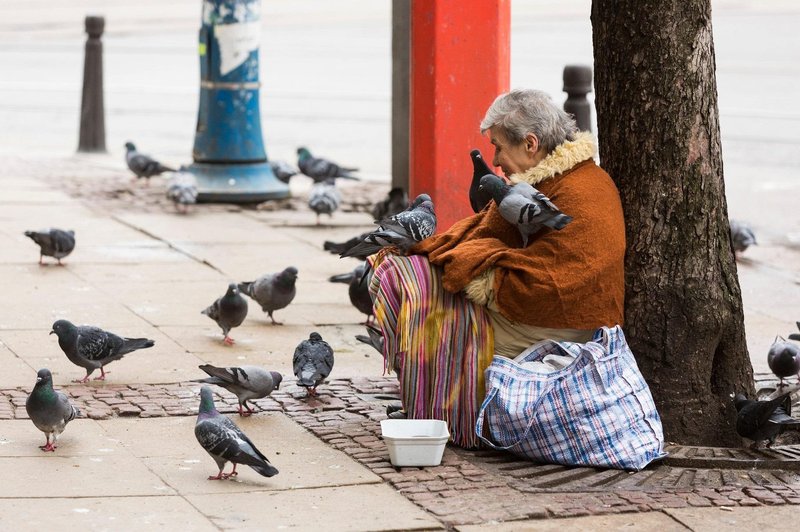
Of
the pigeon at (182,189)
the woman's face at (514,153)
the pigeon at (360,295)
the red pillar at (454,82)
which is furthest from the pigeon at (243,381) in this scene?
the pigeon at (182,189)

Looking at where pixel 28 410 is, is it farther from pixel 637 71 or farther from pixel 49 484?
pixel 637 71

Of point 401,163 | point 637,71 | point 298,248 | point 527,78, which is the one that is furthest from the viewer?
point 527,78

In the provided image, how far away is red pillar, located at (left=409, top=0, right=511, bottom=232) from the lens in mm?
9836

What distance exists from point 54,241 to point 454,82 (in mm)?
2992

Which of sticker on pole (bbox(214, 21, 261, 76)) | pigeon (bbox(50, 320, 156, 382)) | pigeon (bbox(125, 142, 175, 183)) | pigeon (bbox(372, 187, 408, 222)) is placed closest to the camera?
pigeon (bbox(50, 320, 156, 382))

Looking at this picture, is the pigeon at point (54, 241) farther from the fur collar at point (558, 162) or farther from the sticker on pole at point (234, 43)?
the fur collar at point (558, 162)

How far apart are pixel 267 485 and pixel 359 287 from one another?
2908 millimetres

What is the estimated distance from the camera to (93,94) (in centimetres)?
1577

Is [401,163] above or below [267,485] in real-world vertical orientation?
above

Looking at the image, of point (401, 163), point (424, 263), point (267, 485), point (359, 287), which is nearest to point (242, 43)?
point (401, 163)

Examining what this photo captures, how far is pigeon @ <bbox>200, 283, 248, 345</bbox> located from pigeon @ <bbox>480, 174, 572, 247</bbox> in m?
2.29

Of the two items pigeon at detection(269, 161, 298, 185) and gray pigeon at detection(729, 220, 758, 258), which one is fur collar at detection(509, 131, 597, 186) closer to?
gray pigeon at detection(729, 220, 758, 258)

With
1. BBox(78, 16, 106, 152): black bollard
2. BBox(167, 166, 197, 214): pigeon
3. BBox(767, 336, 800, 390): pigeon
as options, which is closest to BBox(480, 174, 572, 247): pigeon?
BBox(767, 336, 800, 390): pigeon

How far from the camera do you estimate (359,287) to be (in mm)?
8242
